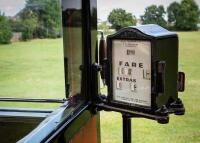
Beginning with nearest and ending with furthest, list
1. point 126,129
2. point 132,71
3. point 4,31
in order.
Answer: point 132,71 < point 126,129 < point 4,31

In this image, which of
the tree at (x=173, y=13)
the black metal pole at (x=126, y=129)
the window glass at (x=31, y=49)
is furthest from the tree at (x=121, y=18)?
the black metal pole at (x=126, y=129)

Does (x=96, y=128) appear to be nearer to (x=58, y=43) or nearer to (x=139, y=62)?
(x=58, y=43)

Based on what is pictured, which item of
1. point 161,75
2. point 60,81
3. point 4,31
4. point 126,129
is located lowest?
point 126,129

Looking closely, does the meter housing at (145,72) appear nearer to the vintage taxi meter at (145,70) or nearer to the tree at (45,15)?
the vintage taxi meter at (145,70)

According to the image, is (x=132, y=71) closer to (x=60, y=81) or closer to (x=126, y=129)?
(x=126, y=129)

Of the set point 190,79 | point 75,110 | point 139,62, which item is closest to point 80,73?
point 75,110

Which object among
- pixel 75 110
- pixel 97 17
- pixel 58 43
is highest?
pixel 97 17

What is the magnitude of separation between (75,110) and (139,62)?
52cm

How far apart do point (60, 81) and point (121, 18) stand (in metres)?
0.48

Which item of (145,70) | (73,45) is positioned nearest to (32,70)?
(73,45)

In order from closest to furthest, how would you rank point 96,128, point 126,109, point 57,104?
point 126,109
point 57,104
point 96,128

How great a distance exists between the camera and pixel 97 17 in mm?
2205

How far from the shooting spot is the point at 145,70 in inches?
63.3

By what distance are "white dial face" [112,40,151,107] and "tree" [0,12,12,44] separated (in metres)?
0.55
